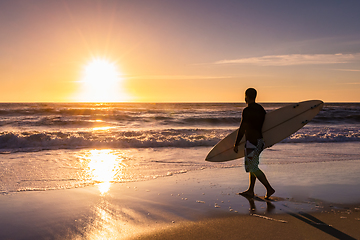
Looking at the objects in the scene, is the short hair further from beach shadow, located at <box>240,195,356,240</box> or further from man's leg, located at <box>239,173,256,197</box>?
beach shadow, located at <box>240,195,356,240</box>

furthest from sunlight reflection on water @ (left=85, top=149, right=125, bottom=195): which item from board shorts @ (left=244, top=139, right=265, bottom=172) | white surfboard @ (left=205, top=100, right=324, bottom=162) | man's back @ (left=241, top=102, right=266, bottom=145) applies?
man's back @ (left=241, top=102, right=266, bottom=145)

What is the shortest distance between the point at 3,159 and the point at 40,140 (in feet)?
12.9

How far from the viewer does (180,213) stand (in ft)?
11.1

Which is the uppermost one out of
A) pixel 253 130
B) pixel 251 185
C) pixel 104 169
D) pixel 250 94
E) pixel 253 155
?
pixel 250 94

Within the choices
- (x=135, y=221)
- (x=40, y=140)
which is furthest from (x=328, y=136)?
(x=40, y=140)

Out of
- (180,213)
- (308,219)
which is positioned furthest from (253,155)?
(180,213)

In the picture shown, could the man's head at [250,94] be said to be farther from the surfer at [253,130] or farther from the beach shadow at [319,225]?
the beach shadow at [319,225]

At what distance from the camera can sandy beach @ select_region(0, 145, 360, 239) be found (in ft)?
9.25

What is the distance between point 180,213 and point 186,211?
0.10 meters

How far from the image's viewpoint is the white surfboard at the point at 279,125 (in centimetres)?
488

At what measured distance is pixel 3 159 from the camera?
283 inches

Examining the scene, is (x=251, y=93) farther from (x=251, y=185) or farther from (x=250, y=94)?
(x=251, y=185)

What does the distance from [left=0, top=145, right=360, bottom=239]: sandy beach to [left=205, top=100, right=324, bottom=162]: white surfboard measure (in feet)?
1.67

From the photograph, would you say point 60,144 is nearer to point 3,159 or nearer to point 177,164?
point 3,159
